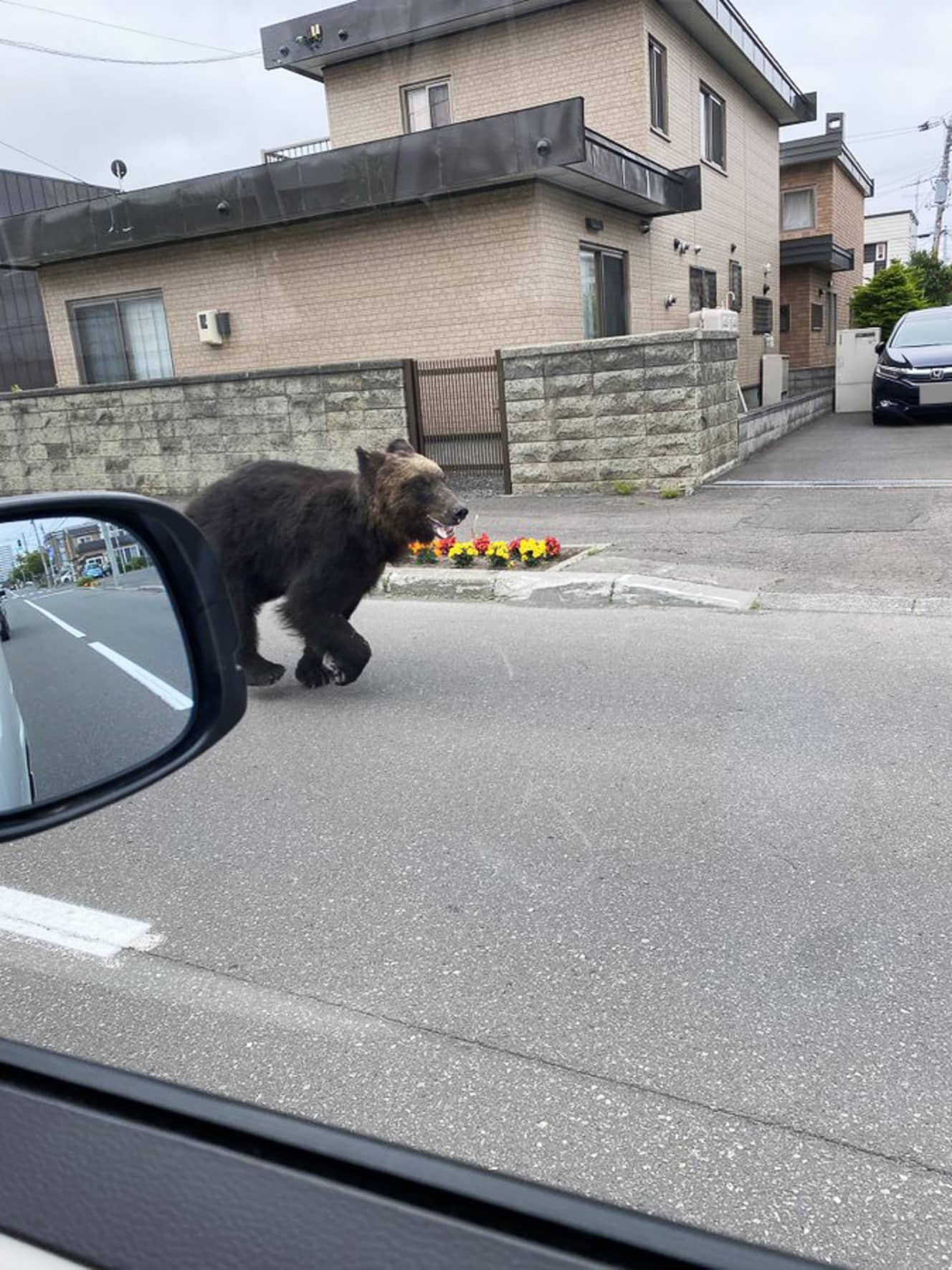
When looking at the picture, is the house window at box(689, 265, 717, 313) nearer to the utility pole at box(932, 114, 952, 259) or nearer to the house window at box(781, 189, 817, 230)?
the house window at box(781, 189, 817, 230)

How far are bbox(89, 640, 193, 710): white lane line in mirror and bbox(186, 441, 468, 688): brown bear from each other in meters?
3.41

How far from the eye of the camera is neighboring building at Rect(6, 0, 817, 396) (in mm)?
13945

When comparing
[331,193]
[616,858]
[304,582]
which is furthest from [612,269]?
[616,858]

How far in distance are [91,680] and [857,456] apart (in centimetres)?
1436

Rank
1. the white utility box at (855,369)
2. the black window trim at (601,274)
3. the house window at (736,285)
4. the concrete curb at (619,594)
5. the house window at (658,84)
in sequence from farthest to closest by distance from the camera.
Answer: the house window at (736,285) → the white utility box at (855,369) → the house window at (658,84) → the black window trim at (601,274) → the concrete curb at (619,594)

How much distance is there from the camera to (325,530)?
19.0 ft

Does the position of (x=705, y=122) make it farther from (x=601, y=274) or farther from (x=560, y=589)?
(x=560, y=589)

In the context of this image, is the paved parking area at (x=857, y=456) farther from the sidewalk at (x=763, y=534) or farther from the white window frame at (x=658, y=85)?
the white window frame at (x=658, y=85)

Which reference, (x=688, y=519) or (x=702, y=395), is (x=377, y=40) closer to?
(x=702, y=395)

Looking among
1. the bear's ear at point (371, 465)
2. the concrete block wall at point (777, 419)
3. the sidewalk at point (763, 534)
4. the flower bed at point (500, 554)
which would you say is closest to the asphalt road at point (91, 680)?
the bear's ear at point (371, 465)

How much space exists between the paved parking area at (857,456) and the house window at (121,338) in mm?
10375

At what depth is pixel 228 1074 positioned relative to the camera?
271cm

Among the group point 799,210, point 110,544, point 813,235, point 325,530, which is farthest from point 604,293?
point 799,210

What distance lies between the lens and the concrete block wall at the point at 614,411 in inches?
463
